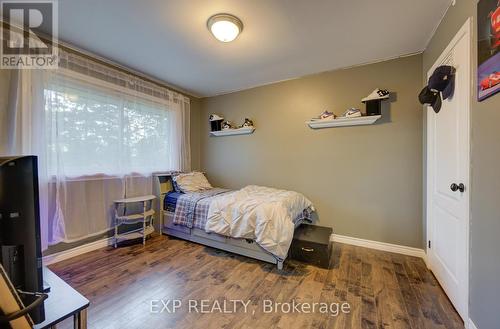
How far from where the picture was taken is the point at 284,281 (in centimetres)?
199

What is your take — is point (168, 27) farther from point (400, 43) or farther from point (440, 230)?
point (440, 230)

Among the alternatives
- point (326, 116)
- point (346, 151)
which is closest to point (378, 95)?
point (326, 116)

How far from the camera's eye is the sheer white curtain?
2.08 meters

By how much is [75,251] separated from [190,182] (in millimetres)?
1653

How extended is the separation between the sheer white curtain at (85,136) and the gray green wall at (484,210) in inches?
141

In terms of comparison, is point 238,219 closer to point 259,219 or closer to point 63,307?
point 259,219

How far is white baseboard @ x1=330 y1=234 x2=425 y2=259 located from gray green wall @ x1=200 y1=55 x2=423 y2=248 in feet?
0.19

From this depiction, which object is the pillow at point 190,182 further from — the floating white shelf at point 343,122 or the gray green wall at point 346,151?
the floating white shelf at point 343,122

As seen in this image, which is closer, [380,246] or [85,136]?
[85,136]

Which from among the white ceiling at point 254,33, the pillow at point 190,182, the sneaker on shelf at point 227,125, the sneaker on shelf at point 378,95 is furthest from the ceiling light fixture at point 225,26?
the pillow at point 190,182

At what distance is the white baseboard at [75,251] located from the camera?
2.25 m

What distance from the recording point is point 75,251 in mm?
2455

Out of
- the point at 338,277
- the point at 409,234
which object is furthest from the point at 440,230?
the point at 338,277

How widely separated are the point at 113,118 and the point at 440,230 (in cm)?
394
